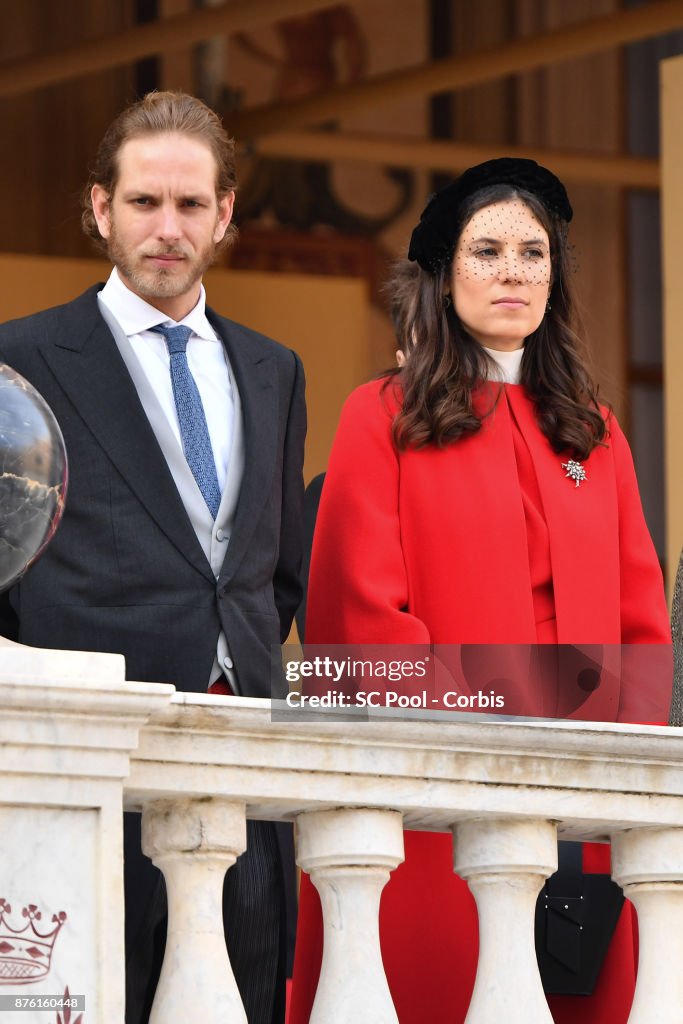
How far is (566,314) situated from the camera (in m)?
3.50

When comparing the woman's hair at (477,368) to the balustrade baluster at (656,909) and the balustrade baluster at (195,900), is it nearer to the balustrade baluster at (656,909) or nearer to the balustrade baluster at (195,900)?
the balustrade baluster at (656,909)

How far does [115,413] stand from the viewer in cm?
309

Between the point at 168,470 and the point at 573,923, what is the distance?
81cm

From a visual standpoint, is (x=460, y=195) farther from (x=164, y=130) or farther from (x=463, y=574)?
(x=463, y=574)

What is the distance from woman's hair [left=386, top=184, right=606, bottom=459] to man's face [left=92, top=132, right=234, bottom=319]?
14.4 inches

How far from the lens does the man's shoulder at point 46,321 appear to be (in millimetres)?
3168

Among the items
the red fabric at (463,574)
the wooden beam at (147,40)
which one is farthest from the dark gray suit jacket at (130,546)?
the wooden beam at (147,40)

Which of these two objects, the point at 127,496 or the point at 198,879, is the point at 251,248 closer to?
the point at 127,496

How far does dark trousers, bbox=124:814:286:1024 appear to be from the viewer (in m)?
2.76

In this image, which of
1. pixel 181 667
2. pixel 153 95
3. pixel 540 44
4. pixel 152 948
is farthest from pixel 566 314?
pixel 540 44

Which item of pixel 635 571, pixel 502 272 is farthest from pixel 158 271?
pixel 635 571

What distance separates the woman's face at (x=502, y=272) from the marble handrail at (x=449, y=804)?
35.5 inches

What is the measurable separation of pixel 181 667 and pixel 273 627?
17 cm

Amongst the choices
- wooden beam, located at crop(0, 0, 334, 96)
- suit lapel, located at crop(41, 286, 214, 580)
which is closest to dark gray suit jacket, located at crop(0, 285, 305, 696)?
suit lapel, located at crop(41, 286, 214, 580)
